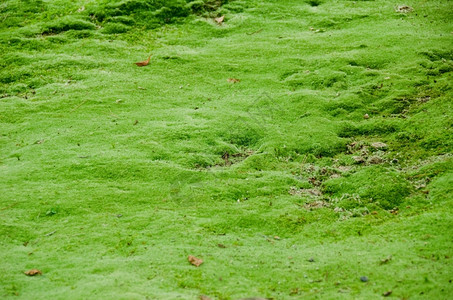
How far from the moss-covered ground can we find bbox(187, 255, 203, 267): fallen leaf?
0.07 meters

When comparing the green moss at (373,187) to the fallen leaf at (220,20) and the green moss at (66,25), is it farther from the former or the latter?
the green moss at (66,25)

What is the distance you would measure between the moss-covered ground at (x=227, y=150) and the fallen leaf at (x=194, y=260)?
66 mm

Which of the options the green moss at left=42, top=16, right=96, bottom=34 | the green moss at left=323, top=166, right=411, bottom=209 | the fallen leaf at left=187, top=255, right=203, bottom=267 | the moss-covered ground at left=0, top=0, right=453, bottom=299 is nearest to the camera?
the moss-covered ground at left=0, top=0, right=453, bottom=299

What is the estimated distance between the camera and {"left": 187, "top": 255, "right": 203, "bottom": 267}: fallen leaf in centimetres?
566

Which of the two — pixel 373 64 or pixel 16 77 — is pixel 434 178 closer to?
pixel 373 64

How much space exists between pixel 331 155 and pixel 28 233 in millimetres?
5790

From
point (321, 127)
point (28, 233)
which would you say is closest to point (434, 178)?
point (321, 127)

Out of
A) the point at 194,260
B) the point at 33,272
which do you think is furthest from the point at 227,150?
the point at 33,272

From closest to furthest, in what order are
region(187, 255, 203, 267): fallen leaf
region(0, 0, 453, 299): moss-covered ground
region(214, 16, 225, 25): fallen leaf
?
region(0, 0, 453, 299): moss-covered ground, region(187, 255, 203, 267): fallen leaf, region(214, 16, 225, 25): fallen leaf

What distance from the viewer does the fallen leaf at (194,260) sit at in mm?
5661

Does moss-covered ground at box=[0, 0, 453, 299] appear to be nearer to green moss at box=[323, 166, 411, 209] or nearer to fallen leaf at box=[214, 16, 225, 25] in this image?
green moss at box=[323, 166, 411, 209]

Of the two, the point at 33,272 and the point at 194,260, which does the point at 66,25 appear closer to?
the point at 33,272

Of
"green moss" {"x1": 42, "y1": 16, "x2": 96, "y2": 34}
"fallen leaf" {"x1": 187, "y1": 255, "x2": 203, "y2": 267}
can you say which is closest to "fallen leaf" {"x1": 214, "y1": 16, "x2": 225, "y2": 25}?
"green moss" {"x1": 42, "y1": 16, "x2": 96, "y2": 34}

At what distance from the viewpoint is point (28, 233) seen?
6.43 metres
